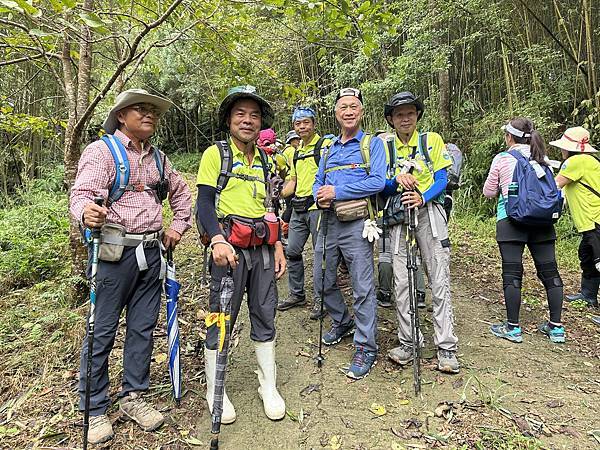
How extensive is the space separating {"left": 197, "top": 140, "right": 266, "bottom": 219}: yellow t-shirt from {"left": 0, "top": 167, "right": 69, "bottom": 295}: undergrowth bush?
3.98m

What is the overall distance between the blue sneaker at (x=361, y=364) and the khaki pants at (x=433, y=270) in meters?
0.34

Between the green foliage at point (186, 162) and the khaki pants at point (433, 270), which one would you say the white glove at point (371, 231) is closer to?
the khaki pants at point (433, 270)

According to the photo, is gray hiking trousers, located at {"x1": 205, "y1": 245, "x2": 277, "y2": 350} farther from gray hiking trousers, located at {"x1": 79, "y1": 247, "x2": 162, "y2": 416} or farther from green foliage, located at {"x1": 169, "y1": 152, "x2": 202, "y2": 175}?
green foliage, located at {"x1": 169, "y1": 152, "x2": 202, "y2": 175}

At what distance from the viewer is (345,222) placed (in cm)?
363

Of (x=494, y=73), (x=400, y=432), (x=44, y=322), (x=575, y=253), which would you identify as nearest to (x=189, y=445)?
(x=400, y=432)

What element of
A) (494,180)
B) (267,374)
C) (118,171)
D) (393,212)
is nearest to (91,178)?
(118,171)

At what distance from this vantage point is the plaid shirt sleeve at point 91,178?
2.59 m

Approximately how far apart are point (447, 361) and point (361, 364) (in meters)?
0.72

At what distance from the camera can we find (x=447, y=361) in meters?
3.46

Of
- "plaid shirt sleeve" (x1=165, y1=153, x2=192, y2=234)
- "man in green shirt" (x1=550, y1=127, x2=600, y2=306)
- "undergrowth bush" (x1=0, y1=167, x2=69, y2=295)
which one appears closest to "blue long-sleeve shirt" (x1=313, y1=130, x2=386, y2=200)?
"plaid shirt sleeve" (x1=165, y1=153, x2=192, y2=234)

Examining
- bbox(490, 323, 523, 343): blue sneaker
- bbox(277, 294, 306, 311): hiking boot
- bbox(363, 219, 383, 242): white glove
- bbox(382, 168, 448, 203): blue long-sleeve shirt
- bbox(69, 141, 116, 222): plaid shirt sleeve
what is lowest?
bbox(490, 323, 523, 343): blue sneaker

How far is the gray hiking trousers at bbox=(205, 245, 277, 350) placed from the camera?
115 inches

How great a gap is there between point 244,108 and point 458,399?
8.71 feet

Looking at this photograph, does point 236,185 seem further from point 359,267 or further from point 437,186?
point 437,186
